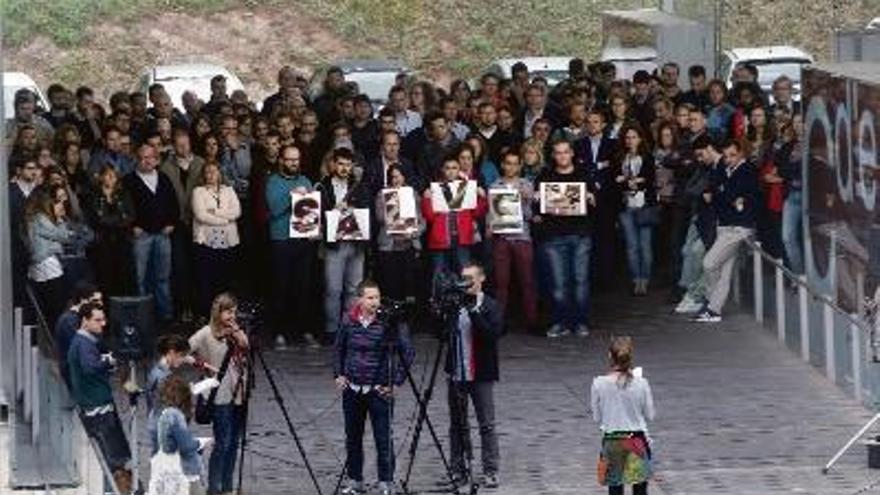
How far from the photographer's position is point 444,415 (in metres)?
25.0

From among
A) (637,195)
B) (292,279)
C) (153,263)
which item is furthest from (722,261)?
(153,263)

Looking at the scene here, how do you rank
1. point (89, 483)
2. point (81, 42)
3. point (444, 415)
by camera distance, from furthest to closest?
point (81, 42) < point (444, 415) < point (89, 483)

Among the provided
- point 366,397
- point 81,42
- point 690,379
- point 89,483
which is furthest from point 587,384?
point 81,42

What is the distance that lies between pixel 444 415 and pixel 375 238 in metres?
3.15

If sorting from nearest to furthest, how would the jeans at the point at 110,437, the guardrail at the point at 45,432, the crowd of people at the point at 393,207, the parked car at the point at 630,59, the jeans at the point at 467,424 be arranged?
the guardrail at the point at 45,432, the jeans at the point at 110,437, the jeans at the point at 467,424, the crowd of people at the point at 393,207, the parked car at the point at 630,59

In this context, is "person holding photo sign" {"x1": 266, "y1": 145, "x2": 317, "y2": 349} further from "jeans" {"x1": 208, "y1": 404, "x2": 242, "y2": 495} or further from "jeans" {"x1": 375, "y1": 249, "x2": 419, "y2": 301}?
"jeans" {"x1": 208, "y1": 404, "x2": 242, "y2": 495}

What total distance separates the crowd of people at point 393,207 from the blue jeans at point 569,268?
0.06 ft

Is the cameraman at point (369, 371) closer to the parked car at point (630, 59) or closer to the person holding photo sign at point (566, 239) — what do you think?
the person holding photo sign at point (566, 239)

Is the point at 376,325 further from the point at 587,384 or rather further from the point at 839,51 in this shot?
the point at 839,51

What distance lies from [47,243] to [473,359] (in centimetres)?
605

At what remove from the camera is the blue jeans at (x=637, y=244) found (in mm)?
29641

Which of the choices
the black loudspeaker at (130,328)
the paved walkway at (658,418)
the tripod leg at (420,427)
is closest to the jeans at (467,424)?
the tripod leg at (420,427)

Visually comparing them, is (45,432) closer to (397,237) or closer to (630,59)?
(397,237)

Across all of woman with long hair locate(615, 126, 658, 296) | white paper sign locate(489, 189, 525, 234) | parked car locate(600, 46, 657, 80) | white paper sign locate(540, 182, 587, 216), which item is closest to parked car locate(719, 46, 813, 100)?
parked car locate(600, 46, 657, 80)
